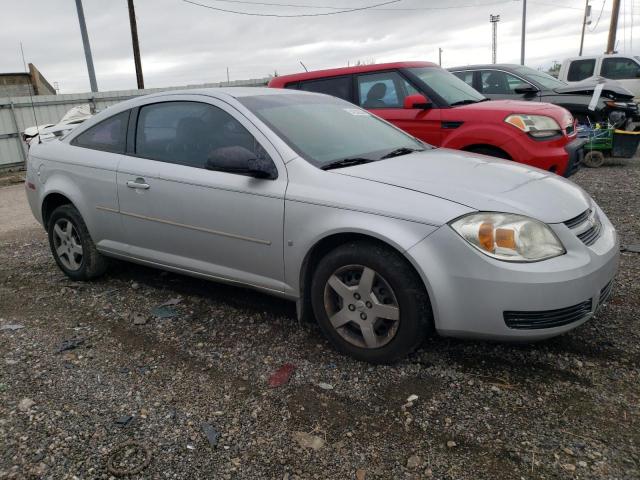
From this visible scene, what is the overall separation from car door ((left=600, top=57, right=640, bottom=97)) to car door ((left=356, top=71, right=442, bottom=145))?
9542mm

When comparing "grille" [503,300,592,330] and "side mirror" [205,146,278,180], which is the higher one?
"side mirror" [205,146,278,180]

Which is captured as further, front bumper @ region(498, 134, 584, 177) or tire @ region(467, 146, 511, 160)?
tire @ region(467, 146, 511, 160)

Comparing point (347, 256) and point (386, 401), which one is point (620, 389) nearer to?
point (386, 401)

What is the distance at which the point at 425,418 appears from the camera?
2602 millimetres

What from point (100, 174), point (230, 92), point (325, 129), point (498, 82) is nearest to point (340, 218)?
point (325, 129)

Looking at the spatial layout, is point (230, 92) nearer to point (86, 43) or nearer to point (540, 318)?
point (540, 318)

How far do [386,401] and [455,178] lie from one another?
1300 millimetres

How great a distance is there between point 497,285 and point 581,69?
12.9 metres

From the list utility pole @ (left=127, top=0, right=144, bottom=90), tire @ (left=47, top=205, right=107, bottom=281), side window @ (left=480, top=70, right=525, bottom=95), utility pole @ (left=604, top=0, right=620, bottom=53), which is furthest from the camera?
utility pole @ (left=604, top=0, right=620, bottom=53)

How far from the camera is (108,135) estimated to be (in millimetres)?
4262

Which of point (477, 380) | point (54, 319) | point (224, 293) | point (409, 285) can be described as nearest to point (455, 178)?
point (409, 285)

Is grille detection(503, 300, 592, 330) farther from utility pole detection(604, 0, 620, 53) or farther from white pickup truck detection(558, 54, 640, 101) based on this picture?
utility pole detection(604, 0, 620, 53)

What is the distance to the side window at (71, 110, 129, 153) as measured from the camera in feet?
13.6

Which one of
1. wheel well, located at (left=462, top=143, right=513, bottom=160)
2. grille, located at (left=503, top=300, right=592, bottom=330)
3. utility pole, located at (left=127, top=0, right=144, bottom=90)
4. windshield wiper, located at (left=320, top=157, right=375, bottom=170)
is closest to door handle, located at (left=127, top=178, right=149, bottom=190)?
windshield wiper, located at (left=320, top=157, right=375, bottom=170)
